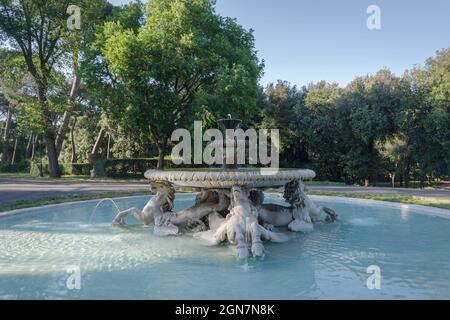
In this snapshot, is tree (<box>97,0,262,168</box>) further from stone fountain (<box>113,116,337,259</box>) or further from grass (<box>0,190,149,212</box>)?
stone fountain (<box>113,116,337,259</box>)

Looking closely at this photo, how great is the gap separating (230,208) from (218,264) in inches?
88.2

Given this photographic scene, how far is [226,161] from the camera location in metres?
→ 10.3

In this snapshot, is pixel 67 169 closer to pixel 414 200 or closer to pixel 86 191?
pixel 86 191

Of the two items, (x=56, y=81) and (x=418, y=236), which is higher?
(x=56, y=81)

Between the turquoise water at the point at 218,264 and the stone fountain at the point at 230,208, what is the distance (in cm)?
35

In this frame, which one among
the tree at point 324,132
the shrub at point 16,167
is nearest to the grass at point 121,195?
the tree at point 324,132

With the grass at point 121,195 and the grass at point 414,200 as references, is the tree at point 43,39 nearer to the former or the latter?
the grass at point 121,195

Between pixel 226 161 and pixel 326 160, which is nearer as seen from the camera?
pixel 226 161

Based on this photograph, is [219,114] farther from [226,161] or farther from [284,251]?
[284,251]

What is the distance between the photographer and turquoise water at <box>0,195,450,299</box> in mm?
4914

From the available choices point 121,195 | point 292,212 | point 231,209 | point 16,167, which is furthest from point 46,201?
point 16,167

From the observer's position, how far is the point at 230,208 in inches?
327

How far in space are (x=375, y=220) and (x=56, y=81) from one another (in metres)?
26.7
